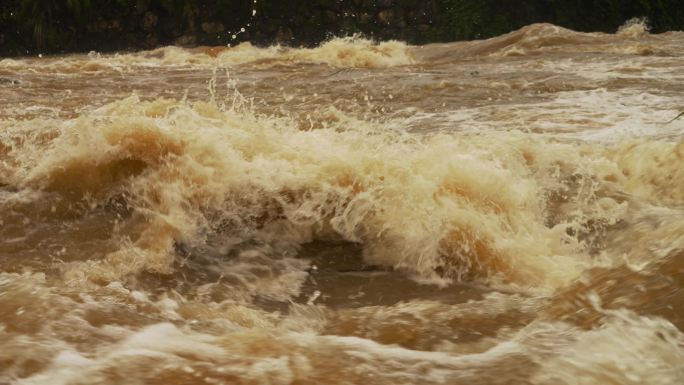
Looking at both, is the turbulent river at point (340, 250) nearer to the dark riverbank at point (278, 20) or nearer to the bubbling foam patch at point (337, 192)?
the bubbling foam patch at point (337, 192)

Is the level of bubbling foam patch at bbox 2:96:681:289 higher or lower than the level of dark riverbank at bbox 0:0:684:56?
lower

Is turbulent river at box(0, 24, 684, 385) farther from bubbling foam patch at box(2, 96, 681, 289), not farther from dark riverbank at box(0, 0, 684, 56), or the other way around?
dark riverbank at box(0, 0, 684, 56)

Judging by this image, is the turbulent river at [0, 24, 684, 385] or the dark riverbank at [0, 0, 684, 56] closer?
the turbulent river at [0, 24, 684, 385]

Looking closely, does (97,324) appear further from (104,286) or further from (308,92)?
(308,92)

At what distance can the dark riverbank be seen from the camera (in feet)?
59.6

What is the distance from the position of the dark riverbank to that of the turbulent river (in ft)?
41.9

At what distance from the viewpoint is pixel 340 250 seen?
11.7 ft

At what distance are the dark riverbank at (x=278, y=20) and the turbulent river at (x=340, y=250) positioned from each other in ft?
41.9

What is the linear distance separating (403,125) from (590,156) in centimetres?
166

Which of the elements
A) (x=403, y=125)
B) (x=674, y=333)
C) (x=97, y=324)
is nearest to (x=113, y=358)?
(x=97, y=324)

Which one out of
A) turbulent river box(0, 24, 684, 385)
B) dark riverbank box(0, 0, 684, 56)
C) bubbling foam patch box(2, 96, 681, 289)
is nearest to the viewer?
turbulent river box(0, 24, 684, 385)

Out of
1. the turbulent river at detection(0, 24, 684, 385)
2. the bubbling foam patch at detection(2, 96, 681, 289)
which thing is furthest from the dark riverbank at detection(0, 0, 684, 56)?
the bubbling foam patch at detection(2, 96, 681, 289)

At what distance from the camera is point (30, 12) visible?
1792 centimetres

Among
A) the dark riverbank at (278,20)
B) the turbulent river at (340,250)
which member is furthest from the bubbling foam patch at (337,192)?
the dark riverbank at (278,20)
